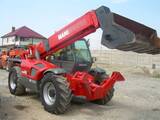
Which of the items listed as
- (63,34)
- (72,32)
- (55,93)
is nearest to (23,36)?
(63,34)

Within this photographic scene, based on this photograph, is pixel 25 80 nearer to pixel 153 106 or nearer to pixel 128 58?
pixel 153 106

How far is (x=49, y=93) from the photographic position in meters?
9.78

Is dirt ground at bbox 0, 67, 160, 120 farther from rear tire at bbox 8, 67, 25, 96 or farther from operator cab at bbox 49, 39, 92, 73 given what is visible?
operator cab at bbox 49, 39, 92, 73

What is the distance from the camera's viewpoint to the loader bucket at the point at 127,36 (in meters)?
7.00

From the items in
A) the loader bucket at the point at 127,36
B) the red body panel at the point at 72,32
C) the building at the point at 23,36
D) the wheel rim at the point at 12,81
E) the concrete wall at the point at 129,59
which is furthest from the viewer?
the building at the point at 23,36

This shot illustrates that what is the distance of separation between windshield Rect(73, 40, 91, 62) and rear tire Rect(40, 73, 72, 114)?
53.0 inches

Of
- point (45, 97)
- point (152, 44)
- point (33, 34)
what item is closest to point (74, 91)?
point (45, 97)

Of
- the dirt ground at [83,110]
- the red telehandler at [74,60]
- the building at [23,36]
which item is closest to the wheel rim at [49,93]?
the red telehandler at [74,60]

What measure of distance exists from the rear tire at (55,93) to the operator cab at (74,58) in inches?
38.4

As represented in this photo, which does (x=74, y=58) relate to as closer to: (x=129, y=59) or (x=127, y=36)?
(x=127, y=36)

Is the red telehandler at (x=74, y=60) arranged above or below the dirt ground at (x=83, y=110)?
above

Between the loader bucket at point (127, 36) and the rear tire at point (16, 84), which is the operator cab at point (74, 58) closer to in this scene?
the rear tire at point (16, 84)

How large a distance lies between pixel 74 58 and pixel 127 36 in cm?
370

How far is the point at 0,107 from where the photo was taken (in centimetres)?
954
